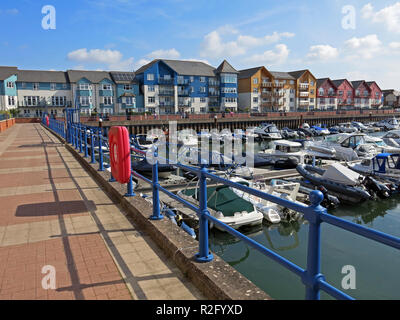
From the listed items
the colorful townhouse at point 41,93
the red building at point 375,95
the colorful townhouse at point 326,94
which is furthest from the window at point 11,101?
the red building at point 375,95

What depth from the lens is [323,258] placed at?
10359 millimetres

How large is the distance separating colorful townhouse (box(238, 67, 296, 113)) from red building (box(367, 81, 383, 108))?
121 feet

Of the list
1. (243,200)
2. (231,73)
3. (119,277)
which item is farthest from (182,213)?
(231,73)

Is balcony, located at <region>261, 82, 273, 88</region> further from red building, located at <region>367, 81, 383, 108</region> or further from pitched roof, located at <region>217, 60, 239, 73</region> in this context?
red building, located at <region>367, 81, 383, 108</region>

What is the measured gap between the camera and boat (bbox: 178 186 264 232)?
39.9 ft

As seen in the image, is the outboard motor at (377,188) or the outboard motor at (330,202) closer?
the outboard motor at (330,202)

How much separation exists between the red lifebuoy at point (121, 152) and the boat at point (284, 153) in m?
20.6

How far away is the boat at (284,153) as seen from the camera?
2534cm

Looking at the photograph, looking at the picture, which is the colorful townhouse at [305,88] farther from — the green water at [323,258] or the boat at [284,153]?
the green water at [323,258]

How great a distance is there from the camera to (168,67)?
70312mm

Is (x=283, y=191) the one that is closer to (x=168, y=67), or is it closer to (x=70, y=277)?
(x=70, y=277)

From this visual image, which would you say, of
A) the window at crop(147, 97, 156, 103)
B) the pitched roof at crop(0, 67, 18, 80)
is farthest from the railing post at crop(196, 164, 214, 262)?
the pitched roof at crop(0, 67, 18, 80)

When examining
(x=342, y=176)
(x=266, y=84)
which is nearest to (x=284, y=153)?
(x=342, y=176)
